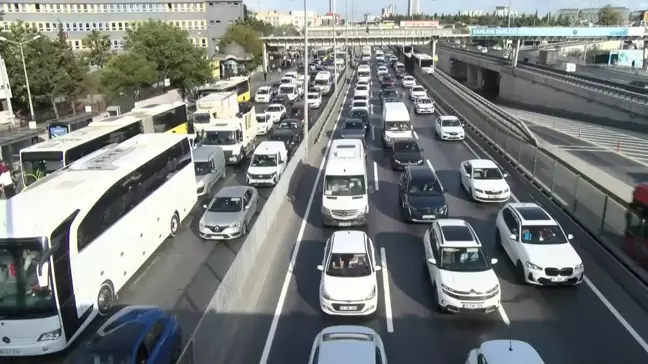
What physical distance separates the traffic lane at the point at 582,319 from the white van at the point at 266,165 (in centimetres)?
1115

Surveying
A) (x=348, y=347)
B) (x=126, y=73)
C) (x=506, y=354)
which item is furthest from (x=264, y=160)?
(x=126, y=73)

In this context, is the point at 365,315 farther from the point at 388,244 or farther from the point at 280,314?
the point at 388,244

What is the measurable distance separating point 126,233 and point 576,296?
1196 cm

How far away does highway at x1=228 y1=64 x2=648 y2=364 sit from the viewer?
11.2m

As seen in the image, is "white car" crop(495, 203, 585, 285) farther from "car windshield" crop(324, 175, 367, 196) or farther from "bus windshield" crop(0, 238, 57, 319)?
"bus windshield" crop(0, 238, 57, 319)

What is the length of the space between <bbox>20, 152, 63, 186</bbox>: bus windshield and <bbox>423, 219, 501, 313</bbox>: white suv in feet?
47.9

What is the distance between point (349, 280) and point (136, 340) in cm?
521

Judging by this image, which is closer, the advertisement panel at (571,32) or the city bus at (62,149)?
the city bus at (62,149)

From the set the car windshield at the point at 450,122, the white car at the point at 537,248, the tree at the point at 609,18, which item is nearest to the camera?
the white car at the point at 537,248

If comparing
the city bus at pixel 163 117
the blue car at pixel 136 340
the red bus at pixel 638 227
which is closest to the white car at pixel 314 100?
the city bus at pixel 163 117

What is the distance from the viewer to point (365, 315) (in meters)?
12.6

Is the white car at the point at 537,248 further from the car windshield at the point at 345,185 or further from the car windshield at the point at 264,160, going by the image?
the car windshield at the point at 264,160

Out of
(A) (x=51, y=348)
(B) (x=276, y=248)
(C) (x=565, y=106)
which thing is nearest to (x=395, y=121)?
(B) (x=276, y=248)

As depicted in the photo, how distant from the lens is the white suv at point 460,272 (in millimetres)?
12156
